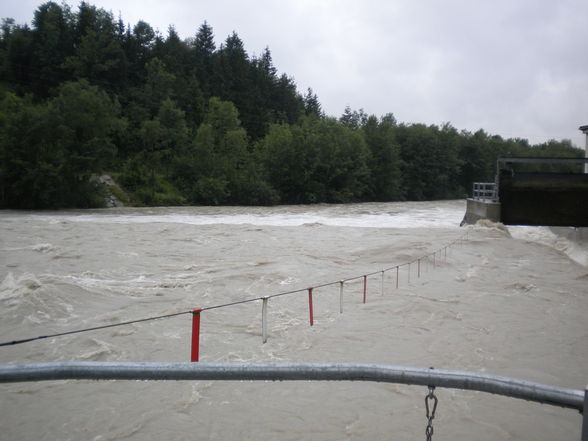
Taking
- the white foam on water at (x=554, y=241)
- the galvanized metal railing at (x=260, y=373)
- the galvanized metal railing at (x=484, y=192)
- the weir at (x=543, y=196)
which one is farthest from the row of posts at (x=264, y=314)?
the galvanized metal railing at (x=484, y=192)

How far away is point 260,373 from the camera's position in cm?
202

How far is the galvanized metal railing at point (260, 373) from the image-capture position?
1.94 metres

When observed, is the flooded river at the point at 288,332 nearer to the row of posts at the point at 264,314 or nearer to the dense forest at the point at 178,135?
the row of posts at the point at 264,314

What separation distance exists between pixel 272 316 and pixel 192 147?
44.7 meters

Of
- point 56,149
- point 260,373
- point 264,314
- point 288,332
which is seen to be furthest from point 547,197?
point 56,149

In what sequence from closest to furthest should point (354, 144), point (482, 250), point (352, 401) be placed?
1. point (352, 401)
2. point (482, 250)
3. point (354, 144)

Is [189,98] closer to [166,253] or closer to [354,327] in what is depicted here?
[166,253]

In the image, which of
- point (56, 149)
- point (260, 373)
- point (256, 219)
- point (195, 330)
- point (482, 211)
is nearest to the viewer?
point (260, 373)

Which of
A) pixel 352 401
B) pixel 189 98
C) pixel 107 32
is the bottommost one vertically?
pixel 352 401

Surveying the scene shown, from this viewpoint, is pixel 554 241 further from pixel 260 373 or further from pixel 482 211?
pixel 260 373

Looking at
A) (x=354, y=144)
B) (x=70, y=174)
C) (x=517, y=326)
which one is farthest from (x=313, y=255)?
(x=354, y=144)

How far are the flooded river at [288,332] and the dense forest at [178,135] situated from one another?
20.7 m

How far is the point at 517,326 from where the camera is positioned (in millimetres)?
8555

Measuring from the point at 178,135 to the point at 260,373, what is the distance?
52.8m
